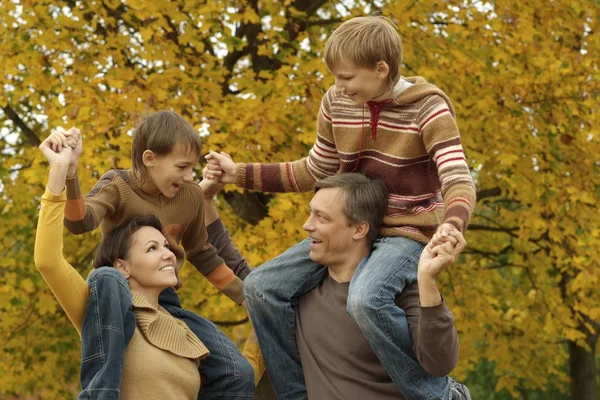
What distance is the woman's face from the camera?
3.71 meters

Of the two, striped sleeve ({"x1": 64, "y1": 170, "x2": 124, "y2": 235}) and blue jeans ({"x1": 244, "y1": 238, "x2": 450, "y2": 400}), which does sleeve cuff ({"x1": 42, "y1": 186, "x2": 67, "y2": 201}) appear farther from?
blue jeans ({"x1": 244, "y1": 238, "x2": 450, "y2": 400})

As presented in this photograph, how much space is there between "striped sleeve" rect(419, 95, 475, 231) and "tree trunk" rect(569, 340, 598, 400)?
824 cm

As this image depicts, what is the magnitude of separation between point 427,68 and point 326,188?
425 cm

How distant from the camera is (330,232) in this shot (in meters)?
3.75

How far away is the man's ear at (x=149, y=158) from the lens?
381 centimetres

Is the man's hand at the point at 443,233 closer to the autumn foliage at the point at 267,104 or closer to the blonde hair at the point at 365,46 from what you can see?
the blonde hair at the point at 365,46

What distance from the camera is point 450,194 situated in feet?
11.4

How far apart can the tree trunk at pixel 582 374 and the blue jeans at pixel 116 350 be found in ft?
26.8

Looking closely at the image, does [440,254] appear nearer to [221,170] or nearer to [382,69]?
[382,69]

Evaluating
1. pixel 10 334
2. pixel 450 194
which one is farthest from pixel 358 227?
pixel 10 334

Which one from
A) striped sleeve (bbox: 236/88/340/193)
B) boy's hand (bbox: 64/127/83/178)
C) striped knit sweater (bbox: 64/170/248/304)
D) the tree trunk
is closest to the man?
striped sleeve (bbox: 236/88/340/193)

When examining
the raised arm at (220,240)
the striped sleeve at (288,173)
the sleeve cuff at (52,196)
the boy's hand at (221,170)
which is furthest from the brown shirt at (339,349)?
the sleeve cuff at (52,196)

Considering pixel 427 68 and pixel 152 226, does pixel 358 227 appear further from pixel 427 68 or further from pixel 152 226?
pixel 427 68

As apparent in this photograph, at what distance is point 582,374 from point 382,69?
8.59 metres
